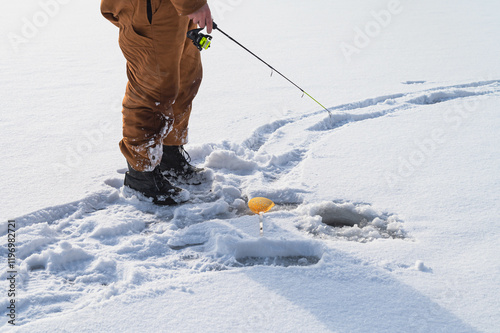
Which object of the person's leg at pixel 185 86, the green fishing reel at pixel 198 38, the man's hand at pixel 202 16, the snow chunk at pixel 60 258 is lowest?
the snow chunk at pixel 60 258

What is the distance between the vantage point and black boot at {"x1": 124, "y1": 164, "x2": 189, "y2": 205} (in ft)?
7.78

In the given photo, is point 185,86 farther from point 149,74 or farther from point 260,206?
point 260,206

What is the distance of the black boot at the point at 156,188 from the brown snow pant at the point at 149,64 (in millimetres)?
59

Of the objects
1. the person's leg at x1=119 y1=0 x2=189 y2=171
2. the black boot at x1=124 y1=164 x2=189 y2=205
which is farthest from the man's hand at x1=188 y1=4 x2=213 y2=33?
the black boot at x1=124 y1=164 x2=189 y2=205

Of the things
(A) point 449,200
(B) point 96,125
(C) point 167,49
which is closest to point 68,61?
(B) point 96,125

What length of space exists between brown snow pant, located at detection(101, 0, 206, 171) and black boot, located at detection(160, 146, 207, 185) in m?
0.29

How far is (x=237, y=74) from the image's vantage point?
5023mm

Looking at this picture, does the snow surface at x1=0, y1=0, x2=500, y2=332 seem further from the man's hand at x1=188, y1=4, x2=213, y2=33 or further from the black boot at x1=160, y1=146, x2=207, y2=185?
the man's hand at x1=188, y1=4, x2=213, y2=33

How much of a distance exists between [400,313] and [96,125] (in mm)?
2668

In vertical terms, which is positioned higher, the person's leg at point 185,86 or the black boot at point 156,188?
the person's leg at point 185,86

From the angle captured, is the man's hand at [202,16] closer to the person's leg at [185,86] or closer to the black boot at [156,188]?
the person's leg at [185,86]

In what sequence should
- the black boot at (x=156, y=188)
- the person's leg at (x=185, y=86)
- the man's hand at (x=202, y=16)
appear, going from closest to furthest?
the man's hand at (x=202, y=16)
the black boot at (x=156, y=188)
the person's leg at (x=185, y=86)

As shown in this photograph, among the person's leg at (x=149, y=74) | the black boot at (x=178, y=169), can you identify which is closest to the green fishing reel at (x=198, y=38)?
the person's leg at (x=149, y=74)

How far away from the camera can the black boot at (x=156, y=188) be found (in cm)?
237
